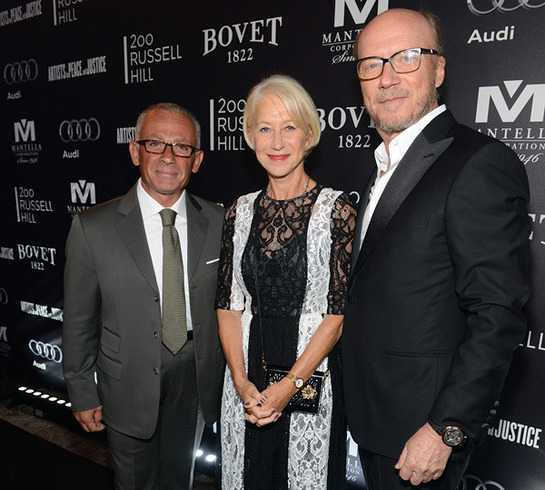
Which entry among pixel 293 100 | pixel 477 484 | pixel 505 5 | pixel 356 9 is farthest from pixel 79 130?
pixel 477 484

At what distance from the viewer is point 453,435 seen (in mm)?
1196

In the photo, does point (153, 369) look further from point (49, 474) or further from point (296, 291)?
point (49, 474)

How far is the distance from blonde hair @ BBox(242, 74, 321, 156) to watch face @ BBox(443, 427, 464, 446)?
45.4 inches

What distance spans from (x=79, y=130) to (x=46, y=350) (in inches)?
81.9

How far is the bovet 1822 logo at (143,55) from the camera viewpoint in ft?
10.0

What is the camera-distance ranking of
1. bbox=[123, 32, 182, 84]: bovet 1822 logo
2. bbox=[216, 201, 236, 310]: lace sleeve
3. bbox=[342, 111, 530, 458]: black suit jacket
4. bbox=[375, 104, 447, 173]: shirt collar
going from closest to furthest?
bbox=[342, 111, 530, 458]: black suit jacket
bbox=[375, 104, 447, 173]: shirt collar
bbox=[216, 201, 236, 310]: lace sleeve
bbox=[123, 32, 182, 84]: bovet 1822 logo

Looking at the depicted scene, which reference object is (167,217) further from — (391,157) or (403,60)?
(403,60)

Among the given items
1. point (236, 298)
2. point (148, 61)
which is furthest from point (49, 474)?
point (148, 61)

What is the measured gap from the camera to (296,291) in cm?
176

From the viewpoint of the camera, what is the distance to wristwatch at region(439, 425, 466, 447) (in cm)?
119

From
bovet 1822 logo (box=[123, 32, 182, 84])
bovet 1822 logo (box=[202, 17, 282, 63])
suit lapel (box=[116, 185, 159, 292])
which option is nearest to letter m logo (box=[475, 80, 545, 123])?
bovet 1822 logo (box=[202, 17, 282, 63])

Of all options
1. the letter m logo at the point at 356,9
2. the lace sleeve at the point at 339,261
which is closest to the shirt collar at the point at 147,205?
the lace sleeve at the point at 339,261

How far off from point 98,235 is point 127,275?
216 mm

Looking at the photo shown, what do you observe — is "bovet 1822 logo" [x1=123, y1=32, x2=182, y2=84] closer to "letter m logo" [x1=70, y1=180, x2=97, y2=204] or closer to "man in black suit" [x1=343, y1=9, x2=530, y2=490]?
"letter m logo" [x1=70, y1=180, x2=97, y2=204]
